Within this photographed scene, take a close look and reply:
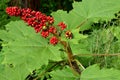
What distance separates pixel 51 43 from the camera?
→ 230 cm

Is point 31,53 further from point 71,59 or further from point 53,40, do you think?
point 71,59

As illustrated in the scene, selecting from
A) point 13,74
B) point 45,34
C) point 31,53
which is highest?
point 45,34

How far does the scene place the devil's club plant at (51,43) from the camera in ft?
7.34

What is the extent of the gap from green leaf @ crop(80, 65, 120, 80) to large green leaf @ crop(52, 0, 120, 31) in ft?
1.36

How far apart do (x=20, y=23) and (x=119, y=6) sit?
2.68 ft

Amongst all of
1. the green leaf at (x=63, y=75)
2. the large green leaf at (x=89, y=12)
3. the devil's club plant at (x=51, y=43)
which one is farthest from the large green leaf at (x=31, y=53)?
the large green leaf at (x=89, y=12)

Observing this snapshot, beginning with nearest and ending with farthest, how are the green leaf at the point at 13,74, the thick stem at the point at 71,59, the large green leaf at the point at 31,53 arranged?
1. the large green leaf at the point at 31,53
2. the thick stem at the point at 71,59
3. the green leaf at the point at 13,74

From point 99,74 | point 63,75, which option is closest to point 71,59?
point 63,75

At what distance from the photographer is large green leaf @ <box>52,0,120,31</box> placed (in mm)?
2691

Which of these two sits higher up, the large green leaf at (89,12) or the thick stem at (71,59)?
the large green leaf at (89,12)

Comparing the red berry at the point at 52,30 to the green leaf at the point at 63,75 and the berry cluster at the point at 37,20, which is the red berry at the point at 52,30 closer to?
the berry cluster at the point at 37,20

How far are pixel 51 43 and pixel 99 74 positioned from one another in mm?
387

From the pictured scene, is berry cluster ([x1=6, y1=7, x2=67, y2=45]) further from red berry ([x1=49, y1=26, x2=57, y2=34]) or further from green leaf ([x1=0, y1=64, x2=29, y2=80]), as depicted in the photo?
green leaf ([x1=0, y1=64, x2=29, y2=80])

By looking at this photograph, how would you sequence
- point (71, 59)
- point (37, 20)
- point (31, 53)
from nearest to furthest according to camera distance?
point (37, 20), point (31, 53), point (71, 59)
